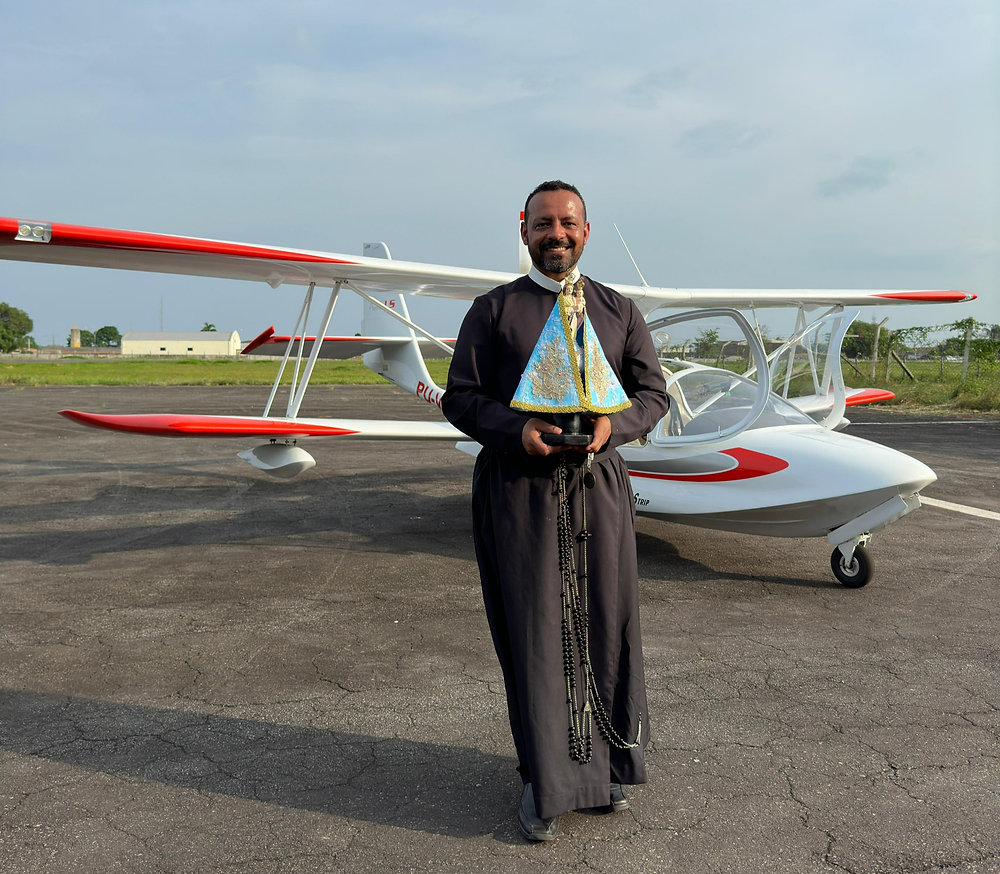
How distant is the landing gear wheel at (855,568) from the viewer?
567 centimetres

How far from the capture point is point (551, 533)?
2.71 meters

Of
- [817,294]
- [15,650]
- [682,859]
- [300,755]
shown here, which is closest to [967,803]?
[682,859]

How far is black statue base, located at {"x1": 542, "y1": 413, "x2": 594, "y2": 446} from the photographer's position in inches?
100

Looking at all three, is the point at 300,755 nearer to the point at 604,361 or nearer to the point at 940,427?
the point at 604,361

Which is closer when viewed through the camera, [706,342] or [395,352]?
[706,342]

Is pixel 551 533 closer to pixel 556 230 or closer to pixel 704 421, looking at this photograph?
pixel 556 230

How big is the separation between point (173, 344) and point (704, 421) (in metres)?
151

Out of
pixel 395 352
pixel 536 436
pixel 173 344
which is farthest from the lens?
pixel 173 344

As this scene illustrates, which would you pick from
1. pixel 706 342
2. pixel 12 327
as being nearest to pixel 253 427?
pixel 706 342

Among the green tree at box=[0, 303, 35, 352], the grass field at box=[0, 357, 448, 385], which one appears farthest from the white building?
the grass field at box=[0, 357, 448, 385]

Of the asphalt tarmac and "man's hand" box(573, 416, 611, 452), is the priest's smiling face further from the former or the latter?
the asphalt tarmac

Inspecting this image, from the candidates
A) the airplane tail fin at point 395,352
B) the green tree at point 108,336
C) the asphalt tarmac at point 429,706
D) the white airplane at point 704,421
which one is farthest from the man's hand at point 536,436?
the green tree at point 108,336

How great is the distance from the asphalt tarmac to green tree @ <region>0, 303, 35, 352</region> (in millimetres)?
131834

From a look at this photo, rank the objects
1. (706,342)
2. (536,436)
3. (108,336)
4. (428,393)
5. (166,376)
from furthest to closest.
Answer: (108,336)
(166,376)
(428,393)
(706,342)
(536,436)
